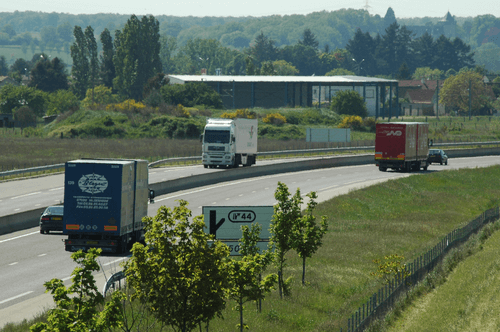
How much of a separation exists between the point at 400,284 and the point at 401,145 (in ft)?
131

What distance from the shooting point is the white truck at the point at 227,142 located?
58844mm

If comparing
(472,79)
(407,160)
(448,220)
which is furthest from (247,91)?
(448,220)

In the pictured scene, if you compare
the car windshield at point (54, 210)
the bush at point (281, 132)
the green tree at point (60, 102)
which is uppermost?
the green tree at point (60, 102)

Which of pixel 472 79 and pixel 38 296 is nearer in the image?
pixel 38 296

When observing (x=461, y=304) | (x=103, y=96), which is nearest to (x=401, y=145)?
(x=461, y=304)

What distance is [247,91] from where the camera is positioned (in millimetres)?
158750

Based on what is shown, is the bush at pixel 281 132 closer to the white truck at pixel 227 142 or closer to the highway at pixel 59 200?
the highway at pixel 59 200

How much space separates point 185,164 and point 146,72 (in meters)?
86.1

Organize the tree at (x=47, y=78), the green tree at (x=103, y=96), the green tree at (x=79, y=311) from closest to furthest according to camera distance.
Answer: the green tree at (x=79, y=311)
the green tree at (x=103, y=96)
the tree at (x=47, y=78)

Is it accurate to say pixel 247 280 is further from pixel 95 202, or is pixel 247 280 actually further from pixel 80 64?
pixel 80 64

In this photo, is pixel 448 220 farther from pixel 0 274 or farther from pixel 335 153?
pixel 335 153

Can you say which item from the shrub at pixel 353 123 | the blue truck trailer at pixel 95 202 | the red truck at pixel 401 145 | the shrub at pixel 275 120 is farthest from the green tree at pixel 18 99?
the blue truck trailer at pixel 95 202

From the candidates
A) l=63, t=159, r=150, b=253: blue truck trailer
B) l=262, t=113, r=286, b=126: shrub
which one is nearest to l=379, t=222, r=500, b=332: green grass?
l=63, t=159, r=150, b=253: blue truck trailer

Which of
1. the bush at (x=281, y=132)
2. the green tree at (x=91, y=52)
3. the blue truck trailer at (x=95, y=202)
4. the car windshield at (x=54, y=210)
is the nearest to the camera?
the blue truck trailer at (x=95, y=202)
